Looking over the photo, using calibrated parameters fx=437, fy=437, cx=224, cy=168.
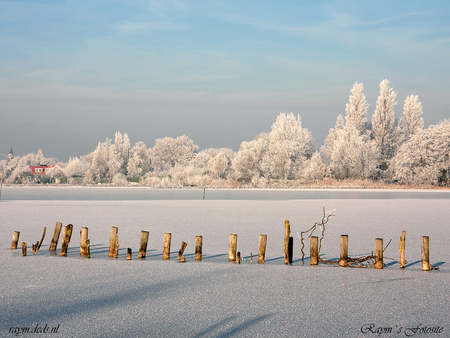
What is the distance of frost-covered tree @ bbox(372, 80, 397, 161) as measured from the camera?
5288 centimetres

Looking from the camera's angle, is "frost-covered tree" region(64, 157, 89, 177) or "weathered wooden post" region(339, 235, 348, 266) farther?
"frost-covered tree" region(64, 157, 89, 177)

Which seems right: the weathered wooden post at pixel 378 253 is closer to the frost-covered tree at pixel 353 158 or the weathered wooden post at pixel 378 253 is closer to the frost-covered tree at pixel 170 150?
the frost-covered tree at pixel 353 158

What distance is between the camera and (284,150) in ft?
153

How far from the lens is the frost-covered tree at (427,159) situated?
140 feet

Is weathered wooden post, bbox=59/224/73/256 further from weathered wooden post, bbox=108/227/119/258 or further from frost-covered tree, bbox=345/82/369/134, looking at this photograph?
frost-covered tree, bbox=345/82/369/134

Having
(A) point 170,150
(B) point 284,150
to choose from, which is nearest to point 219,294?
(B) point 284,150

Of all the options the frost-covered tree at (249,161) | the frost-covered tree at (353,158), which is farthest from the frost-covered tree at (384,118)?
the frost-covered tree at (249,161)

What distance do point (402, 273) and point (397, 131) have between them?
49853mm

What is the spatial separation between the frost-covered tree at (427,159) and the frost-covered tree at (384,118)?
7.40 metres

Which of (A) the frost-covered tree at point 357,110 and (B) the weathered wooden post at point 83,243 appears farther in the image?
(A) the frost-covered tree at point 357,110

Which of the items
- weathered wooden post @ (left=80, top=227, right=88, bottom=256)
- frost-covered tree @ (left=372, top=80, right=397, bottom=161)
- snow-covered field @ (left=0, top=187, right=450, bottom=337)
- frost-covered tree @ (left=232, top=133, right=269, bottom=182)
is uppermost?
frost-covered tree @ (left=372, top=80, right=397, bottom=161)

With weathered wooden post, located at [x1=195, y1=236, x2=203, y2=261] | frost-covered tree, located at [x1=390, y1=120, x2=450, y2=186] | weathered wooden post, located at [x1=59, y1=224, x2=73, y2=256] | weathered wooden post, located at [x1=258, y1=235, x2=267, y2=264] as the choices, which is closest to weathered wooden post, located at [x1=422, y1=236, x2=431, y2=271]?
weathered wooden post, located at [x1=258, y1=235, x2=267, y2=264]

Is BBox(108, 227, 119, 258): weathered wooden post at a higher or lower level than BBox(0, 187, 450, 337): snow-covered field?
higher

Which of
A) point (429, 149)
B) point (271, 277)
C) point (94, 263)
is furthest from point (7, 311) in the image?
point (429, 149)
